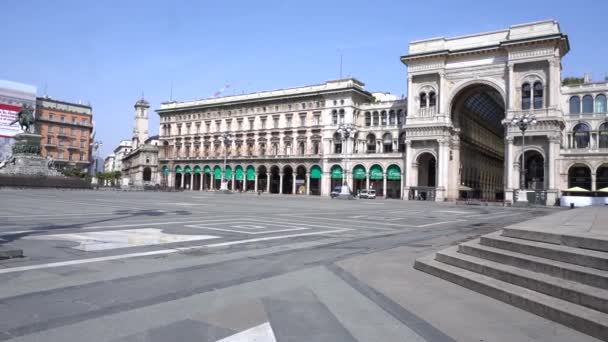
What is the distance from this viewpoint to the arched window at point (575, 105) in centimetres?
5791

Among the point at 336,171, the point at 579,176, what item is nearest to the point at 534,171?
the point at 579,176

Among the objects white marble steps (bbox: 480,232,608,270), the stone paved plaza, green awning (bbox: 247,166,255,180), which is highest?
green awning (bbox: 247,166,255,180)

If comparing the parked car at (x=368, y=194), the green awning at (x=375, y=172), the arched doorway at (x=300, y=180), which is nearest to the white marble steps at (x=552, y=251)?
the parked car at (x=368, y=194)

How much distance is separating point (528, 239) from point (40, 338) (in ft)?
23.3

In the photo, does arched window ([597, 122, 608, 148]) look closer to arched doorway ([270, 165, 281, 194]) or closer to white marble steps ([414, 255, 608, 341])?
arched doorway ([270, 165, 281, 194])

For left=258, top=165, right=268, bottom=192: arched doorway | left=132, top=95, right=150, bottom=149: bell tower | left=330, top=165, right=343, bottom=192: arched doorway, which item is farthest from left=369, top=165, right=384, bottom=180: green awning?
left=132, top=95, right=150, bottom=149: bell tower

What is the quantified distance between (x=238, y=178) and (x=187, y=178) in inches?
723

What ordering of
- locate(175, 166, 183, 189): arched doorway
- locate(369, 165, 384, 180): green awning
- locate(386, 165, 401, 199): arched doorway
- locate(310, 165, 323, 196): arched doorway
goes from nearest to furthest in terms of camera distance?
1. locate(386, 165, 401, 199): arched doorway
2. locate(369, 165, 384, 180): green awning
3. locate(310, 165, 323, 196): arched doorway
4. locate(175, 166, 183, 189): arched doorway

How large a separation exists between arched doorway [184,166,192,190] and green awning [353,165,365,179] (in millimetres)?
40183

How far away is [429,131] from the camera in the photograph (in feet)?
203

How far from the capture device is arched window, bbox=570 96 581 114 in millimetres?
57906

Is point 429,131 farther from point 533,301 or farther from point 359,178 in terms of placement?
point 533,301

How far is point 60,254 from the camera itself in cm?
863

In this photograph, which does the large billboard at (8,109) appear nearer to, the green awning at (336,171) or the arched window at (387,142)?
the green awning at (336,171)
